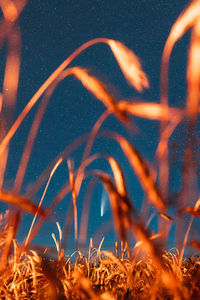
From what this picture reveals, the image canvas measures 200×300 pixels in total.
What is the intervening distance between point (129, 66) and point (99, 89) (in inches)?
9.5

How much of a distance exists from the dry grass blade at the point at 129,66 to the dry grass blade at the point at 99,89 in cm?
16

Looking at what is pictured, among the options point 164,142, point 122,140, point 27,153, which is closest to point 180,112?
point 164,142

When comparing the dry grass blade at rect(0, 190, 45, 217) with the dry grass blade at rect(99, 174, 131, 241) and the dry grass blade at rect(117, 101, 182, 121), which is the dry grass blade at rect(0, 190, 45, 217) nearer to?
the dry grass blade at rect(99, 174, 131, 241)

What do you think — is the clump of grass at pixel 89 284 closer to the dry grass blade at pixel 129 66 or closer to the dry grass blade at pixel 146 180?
the dry grass blade at pixel 146 180

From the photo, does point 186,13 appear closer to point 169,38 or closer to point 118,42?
point 169,38

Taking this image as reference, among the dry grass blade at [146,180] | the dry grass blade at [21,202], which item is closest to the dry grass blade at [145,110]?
A: the dry grass blade at [146,180]

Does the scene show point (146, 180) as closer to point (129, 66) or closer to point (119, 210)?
point (119, 210)

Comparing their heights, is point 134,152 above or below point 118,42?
below

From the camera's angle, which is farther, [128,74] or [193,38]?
[128,74]

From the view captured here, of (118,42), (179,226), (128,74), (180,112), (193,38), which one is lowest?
(179,226)

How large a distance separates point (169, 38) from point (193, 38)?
0.38 feet

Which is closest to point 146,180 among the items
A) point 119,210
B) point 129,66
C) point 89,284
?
point 119,210

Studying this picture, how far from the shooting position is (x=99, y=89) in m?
0.70

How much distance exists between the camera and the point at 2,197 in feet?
1.92
